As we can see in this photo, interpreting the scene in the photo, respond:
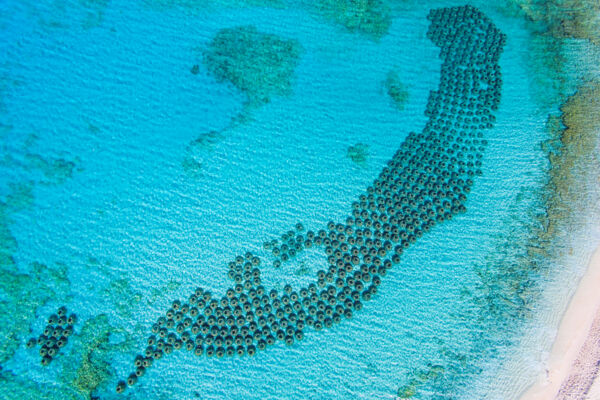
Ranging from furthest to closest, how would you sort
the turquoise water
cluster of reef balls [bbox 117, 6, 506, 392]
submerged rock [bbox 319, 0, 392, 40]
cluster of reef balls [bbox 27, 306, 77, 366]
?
1. submerged rock [bbox 319, 0, 392, 40]
2. cluster of reef balls [bbox 117, 6, 506, 392]
3. the turquoise water
4. cluster of reef balls [bbox 27, 306, 77, 366]

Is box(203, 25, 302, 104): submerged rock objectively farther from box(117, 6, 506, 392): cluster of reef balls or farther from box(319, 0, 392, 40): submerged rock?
box(117, 6, 506, 392): cluster of reef balls

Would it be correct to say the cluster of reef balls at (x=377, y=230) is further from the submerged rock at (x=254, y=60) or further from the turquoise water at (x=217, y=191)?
the submerged rock at (x=254, y=60)

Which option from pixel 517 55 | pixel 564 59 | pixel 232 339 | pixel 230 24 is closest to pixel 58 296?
pixel 232 339

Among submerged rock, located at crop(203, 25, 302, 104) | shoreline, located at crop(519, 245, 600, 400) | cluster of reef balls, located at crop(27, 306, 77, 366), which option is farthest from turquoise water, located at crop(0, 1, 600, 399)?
shoreline, located at crop(519, 245, 600, 400)

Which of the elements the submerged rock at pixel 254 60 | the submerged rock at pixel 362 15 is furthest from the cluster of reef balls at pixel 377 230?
the submerged rock at pixel 254 60

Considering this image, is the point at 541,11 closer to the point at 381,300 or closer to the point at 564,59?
the point at 564,59

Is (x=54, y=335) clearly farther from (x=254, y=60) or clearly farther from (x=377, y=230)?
(x=254, y=60)

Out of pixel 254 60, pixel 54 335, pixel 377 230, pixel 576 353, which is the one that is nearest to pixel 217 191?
pixel 254 60
